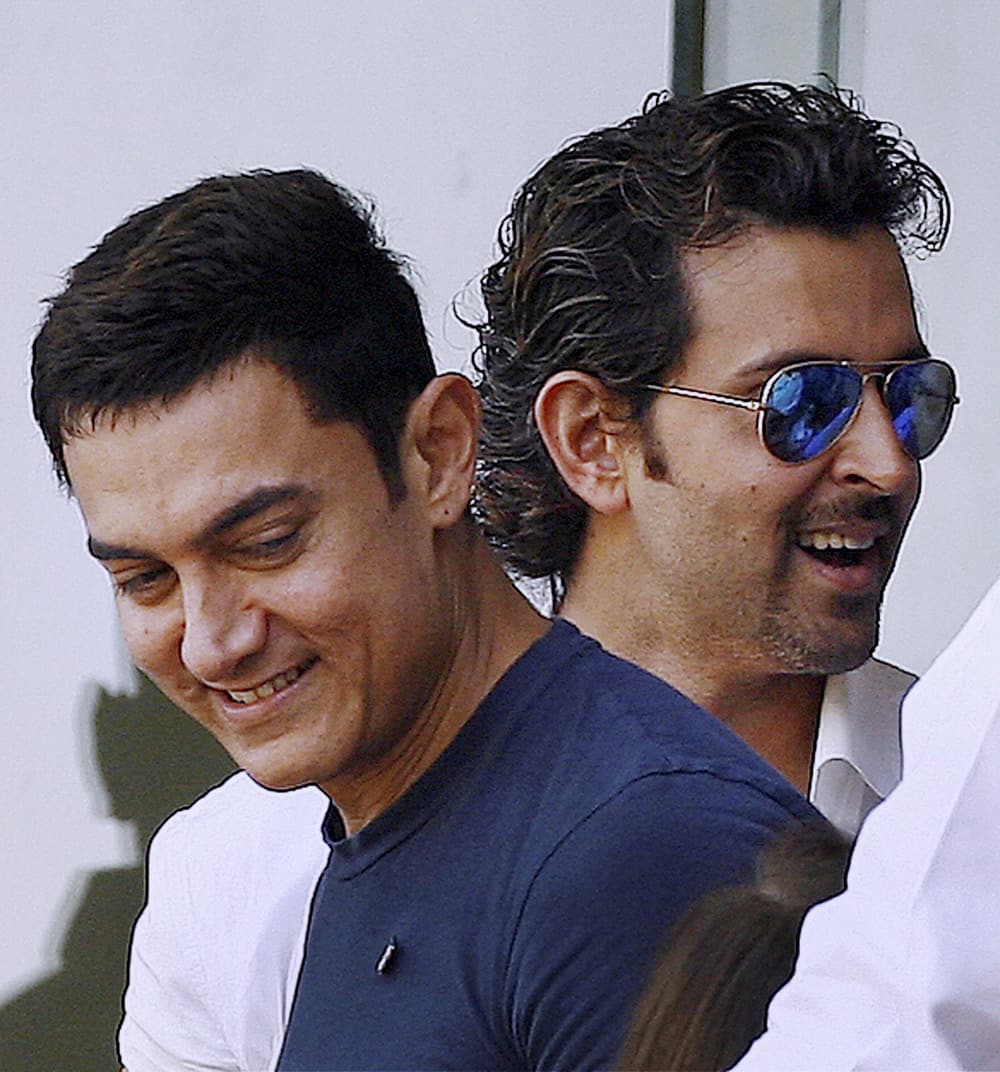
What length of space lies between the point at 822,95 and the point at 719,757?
116 cm

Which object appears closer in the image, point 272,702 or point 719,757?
point 719,757

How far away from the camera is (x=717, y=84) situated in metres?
3.15

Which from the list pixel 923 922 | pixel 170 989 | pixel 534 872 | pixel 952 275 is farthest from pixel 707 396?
pixel 923 922

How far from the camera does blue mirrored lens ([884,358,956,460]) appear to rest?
6.77ft

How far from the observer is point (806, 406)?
2031mm

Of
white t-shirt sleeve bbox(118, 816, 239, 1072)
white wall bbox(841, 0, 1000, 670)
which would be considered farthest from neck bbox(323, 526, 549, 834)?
white wall bbox(841, 0, 1000, 670)

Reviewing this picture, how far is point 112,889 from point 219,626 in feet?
5.88

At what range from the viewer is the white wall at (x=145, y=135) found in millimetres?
3055

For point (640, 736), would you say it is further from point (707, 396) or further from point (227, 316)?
point (707, 396)

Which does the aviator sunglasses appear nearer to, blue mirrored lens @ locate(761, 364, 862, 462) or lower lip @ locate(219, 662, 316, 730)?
blue mirrored lens @ locate(761, 364, 862, 462)

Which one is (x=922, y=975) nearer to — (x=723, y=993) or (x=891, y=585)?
(x=723, y=993)

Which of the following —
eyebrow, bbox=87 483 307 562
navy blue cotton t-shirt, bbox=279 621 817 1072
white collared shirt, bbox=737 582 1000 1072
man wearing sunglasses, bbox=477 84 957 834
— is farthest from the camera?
man wearing sunglasses, bbox=477 84 957 834

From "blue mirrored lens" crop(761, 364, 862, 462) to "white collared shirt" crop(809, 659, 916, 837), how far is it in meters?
0.22

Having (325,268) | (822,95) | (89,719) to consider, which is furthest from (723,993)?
(89,719)
